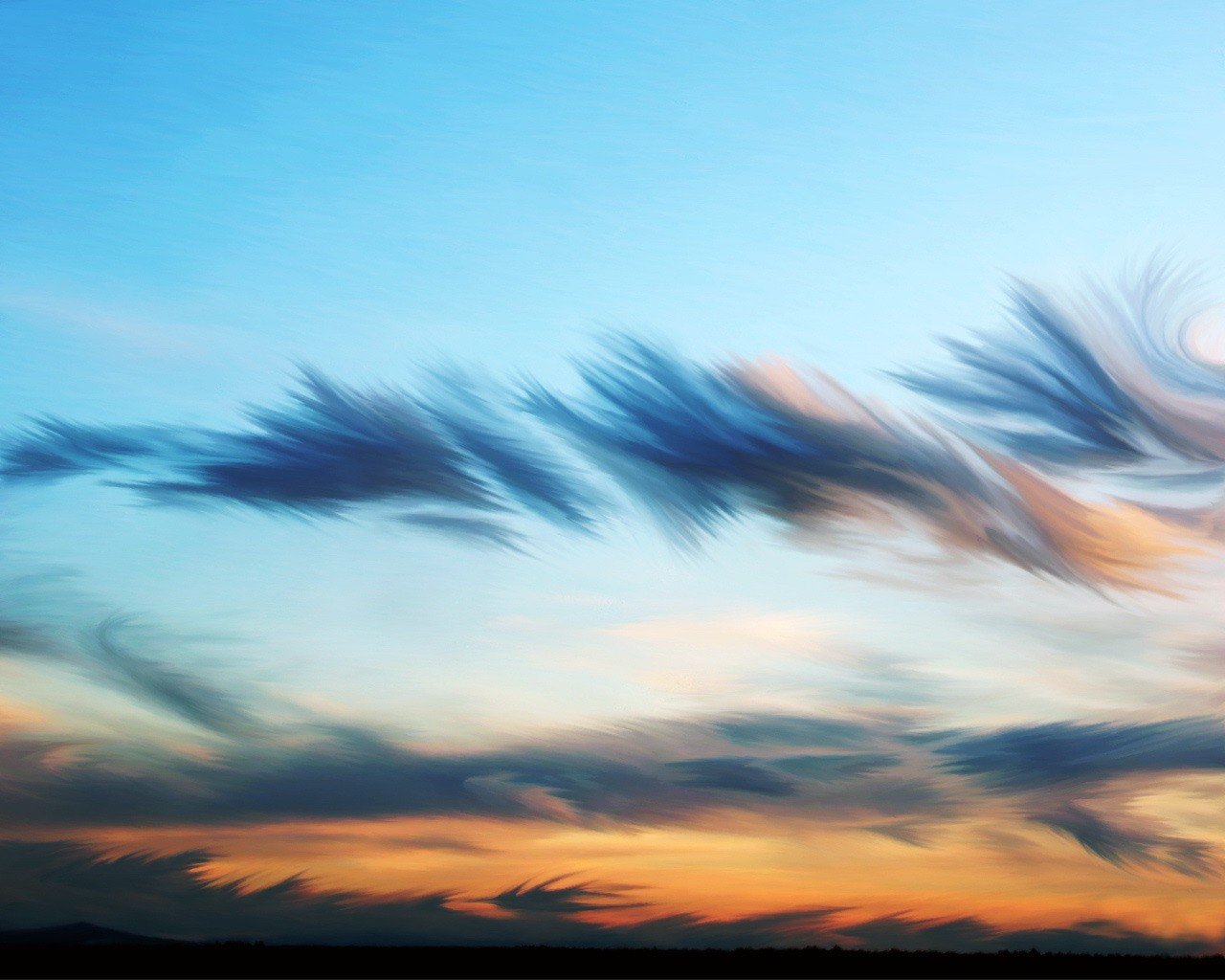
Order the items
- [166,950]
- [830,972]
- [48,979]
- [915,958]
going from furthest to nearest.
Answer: [915,958] < [166,950] < [830,972] < [48,979]

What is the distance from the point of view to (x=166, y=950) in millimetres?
71438

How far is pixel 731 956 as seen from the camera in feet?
264

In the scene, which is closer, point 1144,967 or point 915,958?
point 1144,967

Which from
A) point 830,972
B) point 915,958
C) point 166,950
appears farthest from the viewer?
point 915,958

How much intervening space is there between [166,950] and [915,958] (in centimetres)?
4866

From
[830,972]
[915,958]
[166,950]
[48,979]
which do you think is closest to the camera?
[48,979]

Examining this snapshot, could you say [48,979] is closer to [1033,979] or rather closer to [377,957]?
[377,957]

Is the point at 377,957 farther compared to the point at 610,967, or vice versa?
the point at 377,957

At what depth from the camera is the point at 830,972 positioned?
216ft

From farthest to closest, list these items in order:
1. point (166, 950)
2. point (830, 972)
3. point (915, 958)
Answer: point (915, 958) → point (166, 950) → point (830, 972)

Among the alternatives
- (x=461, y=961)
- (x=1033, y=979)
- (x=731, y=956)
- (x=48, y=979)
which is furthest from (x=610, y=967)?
(x=48, y=979)

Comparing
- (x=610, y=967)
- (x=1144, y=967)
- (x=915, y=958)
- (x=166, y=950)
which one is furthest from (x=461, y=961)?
(x=1144, y=967)

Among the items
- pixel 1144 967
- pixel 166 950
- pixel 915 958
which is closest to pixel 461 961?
pixel 166 950

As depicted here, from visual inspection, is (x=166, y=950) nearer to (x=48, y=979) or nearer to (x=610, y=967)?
(x=48, y=979)
